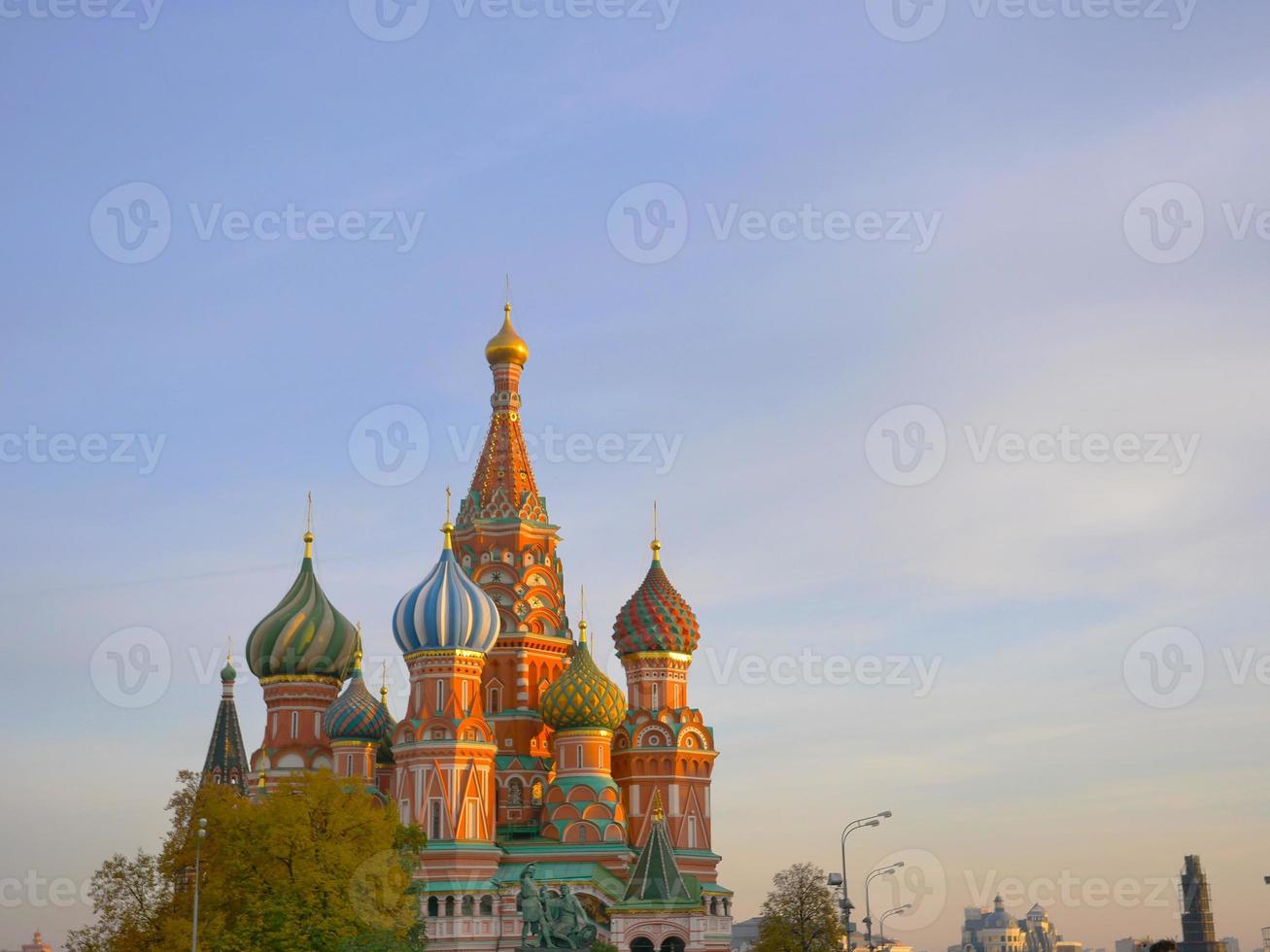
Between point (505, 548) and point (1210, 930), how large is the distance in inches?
3577

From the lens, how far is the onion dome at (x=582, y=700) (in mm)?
65688

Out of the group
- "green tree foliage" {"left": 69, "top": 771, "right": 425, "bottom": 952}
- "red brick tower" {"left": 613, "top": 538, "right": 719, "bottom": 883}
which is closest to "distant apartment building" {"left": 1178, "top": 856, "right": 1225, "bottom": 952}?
"red brick tower" {"left": 613, "top": 538, "right": 719, "bottom": 883}

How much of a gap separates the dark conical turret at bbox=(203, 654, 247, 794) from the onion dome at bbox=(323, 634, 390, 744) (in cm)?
1435

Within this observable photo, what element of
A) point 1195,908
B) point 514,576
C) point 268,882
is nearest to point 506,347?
point 514,576

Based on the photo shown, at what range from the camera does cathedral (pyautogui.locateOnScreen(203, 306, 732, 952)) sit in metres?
60.5

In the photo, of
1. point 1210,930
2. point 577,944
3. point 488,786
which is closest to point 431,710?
point 488,786

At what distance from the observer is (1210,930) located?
134250 mm

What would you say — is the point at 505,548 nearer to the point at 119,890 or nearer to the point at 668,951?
the point at 668,951

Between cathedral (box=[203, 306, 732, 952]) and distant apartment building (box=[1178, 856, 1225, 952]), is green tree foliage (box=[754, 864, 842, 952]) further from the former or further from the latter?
distant apartment building (box=[1178, 856, 1225, 952])

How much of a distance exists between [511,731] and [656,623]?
7.96 metres

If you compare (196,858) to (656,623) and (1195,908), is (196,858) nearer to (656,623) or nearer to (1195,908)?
(656,623)

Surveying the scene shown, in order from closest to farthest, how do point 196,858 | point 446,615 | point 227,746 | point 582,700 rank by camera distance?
point 196,858, point 446,615, point 582,700, point 227,746

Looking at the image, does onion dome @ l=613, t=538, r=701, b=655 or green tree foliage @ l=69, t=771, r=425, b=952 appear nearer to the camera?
green tree foliage @ l=69, t=771, r=425, b=952

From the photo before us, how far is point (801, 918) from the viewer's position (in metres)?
61.0
